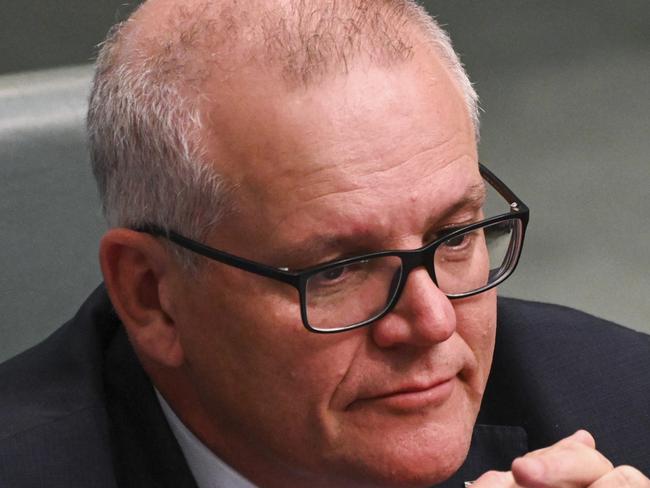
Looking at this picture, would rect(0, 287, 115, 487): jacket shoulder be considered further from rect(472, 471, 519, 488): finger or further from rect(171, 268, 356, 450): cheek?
rect(472, 471, 519, 488): finger

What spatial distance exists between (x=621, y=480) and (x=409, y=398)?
0.21 m

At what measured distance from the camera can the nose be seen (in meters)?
1.28

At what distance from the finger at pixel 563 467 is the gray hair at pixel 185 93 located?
36cm

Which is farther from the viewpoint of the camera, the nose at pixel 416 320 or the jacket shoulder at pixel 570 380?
the jacket shoulder at pixel 570 380

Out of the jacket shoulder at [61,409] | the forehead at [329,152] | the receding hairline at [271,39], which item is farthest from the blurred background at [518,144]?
the forehead at [329,152]

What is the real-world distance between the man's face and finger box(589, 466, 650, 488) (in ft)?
0.47

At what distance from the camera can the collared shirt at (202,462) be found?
150cm

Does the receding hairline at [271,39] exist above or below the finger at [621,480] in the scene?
above

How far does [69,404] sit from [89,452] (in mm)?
72

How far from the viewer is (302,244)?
1.27 meters

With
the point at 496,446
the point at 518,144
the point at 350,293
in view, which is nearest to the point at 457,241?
the point at 350,293

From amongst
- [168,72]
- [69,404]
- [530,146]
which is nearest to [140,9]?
[168,72]

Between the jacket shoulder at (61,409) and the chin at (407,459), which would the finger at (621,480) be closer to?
the chin at (407,459)

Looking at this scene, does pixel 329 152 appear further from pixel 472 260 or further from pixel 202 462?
pixel 202 462
